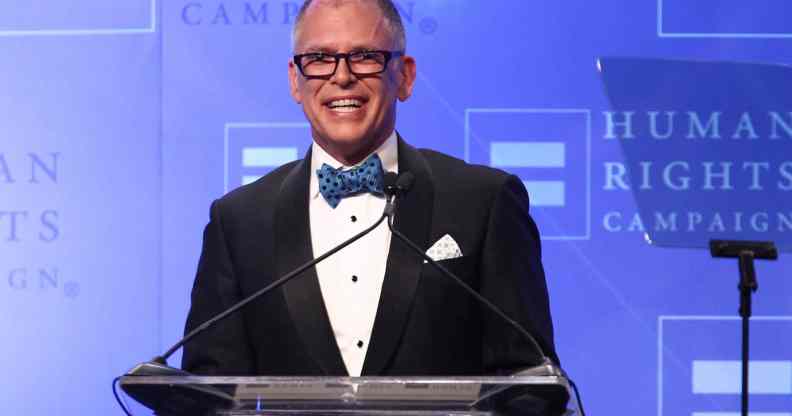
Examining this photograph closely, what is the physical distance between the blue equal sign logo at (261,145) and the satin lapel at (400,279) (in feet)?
3.58

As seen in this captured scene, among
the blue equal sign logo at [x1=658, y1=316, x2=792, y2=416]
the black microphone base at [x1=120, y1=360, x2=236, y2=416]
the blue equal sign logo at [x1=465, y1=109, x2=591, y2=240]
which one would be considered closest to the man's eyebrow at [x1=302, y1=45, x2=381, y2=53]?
the black microphone base at [x1=120, y1=360, x2=236, y2=416]

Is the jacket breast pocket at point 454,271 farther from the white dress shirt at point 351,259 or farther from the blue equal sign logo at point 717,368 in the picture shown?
the blue equal sign logo at point 717,368

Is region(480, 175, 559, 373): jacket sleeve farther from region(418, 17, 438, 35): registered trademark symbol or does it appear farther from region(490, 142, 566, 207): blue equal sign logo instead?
region(418, 17, 438, 35): registered trademark symbol

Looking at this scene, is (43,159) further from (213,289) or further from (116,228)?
(213,289)

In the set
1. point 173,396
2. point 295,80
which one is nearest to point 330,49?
point 295,80

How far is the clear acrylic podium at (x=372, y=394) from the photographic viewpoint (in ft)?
4.63

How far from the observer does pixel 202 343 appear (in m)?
2.01

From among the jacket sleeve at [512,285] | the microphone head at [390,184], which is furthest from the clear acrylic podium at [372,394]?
the jacket sleeve at [512,285]

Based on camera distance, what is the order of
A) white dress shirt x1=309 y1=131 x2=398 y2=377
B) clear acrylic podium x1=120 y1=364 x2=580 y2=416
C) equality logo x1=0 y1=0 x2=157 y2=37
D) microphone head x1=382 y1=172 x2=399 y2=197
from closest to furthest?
clear acrylic podium x1=120 y1=364 x2=580 y2=416
microphone head x1=382 y1=172 x2=399 y2=197
white dress shirt x1=309 y1=131 x2=398 y2=377
equality logo x1=0 y1=0 x2=157 y2=37

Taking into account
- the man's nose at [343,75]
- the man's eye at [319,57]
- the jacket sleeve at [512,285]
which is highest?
the man's eye at [319,57]

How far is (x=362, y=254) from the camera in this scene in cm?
211

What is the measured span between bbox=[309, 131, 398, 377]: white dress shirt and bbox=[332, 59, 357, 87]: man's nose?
0.17 metres

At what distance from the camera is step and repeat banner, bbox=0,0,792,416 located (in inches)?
123

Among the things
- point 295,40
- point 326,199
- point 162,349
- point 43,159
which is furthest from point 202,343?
point 43,159
